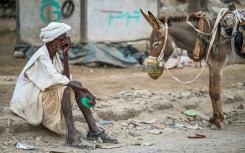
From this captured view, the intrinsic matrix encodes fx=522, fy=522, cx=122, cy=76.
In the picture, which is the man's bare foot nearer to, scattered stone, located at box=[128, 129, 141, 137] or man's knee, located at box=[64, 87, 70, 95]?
man's knee, located at box=[64, 87, 70, 95]

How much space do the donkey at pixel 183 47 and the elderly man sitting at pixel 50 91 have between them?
1431mm

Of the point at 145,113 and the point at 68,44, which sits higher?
the point at 68,44

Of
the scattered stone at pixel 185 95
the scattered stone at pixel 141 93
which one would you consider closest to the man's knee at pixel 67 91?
the scattered stone at pixel 141 93

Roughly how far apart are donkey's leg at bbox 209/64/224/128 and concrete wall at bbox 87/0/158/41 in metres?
5.69

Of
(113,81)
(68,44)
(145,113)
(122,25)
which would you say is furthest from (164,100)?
(122,25)

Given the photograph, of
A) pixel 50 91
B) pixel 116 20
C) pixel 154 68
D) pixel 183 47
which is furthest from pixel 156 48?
pixel 116 20

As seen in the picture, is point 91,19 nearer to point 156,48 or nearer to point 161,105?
point 161,105

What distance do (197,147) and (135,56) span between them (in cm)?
672

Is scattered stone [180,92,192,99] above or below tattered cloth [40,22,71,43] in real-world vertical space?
below

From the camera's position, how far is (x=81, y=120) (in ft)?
23.8

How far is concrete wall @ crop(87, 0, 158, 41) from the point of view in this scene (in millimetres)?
12672

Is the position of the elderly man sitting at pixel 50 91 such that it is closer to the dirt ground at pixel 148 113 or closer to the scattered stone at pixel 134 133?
the dirt ground at pixel 148 113

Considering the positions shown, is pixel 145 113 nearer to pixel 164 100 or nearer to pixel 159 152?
pixel 164 100

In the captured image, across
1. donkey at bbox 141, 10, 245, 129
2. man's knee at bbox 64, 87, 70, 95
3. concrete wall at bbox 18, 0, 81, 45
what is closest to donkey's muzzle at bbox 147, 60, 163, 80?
donkey at bbox 141, 10, 245, 129
